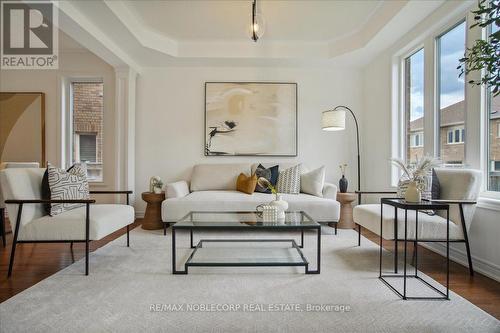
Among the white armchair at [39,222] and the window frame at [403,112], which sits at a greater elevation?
the window frame at [403,112]

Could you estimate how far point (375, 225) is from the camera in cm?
261

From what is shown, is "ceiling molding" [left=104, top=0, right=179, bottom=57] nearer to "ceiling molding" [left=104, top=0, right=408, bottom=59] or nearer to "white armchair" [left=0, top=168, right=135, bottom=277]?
"ceiling molding" [left=104, top=0, right=408, bottom=59]

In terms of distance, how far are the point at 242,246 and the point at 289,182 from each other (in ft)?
4.76

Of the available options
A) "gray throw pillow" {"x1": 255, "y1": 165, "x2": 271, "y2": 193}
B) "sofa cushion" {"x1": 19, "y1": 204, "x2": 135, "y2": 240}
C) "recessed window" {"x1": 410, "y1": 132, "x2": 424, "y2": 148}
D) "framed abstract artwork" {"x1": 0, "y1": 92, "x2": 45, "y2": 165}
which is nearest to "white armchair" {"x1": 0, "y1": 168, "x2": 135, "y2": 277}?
"sofa cushion" {"x1": 19, "y1": 204, "x2": 135, "y2": 240}

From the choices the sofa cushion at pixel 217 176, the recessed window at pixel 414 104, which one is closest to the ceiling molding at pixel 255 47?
the recessed window at pixel 414 104

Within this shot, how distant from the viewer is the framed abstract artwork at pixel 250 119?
4812mm

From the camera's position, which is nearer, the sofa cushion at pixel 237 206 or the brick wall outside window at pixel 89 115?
the sofa cushion at pixel 237 206

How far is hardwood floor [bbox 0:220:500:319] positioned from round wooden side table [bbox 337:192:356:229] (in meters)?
0.79

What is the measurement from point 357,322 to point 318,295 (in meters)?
0.36

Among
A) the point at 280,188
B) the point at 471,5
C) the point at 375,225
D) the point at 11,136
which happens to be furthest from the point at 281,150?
the point at 11,136

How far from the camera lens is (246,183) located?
4.20m

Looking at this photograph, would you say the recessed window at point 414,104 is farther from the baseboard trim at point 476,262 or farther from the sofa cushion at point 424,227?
the sofa cushion at point 424,227

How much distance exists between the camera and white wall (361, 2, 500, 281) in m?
2.38

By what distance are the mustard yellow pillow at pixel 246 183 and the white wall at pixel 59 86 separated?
2.11 metres
